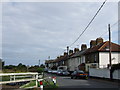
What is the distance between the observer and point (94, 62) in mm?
45594

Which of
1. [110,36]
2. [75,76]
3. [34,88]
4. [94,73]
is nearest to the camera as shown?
[34,88]

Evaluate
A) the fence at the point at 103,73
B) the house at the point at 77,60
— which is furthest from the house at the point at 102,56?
the house at the point at 77,60

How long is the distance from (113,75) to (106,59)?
→ 17.1m

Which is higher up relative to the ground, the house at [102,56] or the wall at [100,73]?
the house at [102,56]

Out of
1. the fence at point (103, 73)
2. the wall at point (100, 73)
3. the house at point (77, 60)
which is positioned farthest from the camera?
the house at point (77, 60)

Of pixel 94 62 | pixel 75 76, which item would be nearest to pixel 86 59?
pixel 94 62

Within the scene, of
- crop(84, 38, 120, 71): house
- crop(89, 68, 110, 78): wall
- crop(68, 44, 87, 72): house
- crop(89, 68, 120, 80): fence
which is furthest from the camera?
crop(68, 44, 87, 72): house

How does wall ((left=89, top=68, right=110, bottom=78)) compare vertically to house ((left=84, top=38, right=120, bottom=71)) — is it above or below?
below

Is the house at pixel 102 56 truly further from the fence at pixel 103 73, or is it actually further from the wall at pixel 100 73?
the fence at pixel 103 73

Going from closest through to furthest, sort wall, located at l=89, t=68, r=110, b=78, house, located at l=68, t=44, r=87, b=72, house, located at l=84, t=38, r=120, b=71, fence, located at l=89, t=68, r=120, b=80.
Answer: fence, located at l=89, t=68, r=120, b=80 < wall, located at l=89, t=68, r=110, b=78 < house, located at l=84, t=38, r=120, b=71 < house, located at l=68, t=44, r=87, b=72

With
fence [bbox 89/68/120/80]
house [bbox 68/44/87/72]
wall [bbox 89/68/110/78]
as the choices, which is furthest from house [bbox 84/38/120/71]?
house [bbox 68/44/87/72]

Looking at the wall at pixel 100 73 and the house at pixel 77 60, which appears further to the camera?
the house at pixel 77 60

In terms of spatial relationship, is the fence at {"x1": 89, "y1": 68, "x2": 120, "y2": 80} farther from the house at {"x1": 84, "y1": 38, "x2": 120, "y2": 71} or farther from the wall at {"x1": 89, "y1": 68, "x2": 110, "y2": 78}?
the house at {"x1": 84, "y1": 38, "x2": 120, "y2": 71}

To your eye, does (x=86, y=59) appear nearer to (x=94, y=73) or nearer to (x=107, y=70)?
(x=94, y=73)
